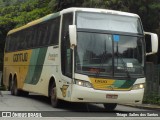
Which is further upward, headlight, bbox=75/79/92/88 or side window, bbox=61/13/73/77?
side window, bbox=61/13/73/77

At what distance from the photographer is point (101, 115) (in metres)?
14.5

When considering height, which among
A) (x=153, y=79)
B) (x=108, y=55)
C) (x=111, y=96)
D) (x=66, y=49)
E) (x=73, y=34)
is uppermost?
(x=73, y=34)

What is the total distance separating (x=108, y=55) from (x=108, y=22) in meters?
1.33

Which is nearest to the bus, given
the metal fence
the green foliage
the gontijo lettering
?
the metal fence

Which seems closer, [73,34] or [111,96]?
[73,34]

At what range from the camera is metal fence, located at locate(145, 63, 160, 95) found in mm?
20422

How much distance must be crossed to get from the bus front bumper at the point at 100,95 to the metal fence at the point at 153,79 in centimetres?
→ 572

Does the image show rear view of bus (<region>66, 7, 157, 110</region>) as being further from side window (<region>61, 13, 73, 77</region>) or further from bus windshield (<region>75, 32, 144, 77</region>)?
side window (<region>61, 13, 73, 77</region>)

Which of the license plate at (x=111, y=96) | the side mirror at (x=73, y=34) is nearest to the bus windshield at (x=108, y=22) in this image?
the side mirror at (x=73, y=34)

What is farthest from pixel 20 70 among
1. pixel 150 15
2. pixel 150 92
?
pixel 150 15

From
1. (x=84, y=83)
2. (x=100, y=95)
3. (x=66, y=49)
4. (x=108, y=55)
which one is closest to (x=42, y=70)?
(x=66, y=49)

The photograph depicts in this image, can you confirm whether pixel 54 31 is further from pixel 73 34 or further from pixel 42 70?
pixel 73 34

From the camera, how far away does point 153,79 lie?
68.0 ft

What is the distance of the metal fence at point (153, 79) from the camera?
804 inches
